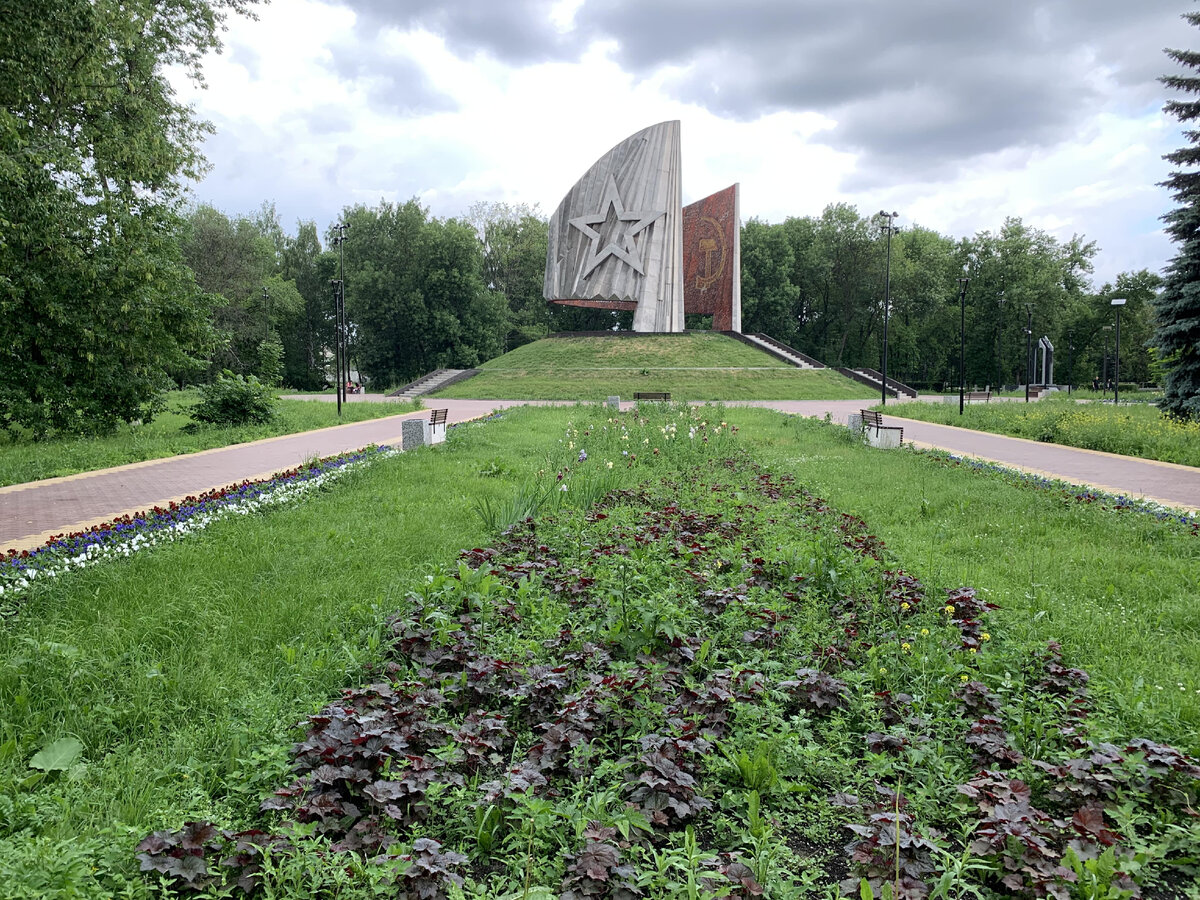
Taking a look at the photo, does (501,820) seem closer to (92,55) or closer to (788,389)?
(92,55)

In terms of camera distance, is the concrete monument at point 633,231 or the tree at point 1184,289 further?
the concrete monument at point 633,231

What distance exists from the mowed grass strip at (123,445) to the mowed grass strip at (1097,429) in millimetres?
16514

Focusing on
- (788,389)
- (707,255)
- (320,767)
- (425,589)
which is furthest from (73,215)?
(707,255)

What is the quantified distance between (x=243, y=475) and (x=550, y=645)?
24.9ft

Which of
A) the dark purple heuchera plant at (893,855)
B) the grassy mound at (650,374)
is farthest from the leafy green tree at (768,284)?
the dark purple heuchera plant at (893,855)

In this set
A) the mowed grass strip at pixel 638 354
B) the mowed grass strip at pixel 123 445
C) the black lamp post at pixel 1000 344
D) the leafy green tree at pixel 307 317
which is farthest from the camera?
the leafy green tree at pixel 307 317

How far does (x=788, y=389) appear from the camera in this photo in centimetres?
3272

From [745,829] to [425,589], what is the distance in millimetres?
2514

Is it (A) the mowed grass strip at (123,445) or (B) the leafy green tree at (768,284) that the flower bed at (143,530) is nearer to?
(A) the mowed grass strip at (123,445)

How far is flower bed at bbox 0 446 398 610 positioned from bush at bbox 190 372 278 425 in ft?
28.7

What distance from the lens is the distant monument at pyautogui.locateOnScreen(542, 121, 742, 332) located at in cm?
4144

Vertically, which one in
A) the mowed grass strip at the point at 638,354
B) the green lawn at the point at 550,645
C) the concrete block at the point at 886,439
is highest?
the mowed grass strip at the point at 638,354

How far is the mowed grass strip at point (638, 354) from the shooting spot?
37.5 meters

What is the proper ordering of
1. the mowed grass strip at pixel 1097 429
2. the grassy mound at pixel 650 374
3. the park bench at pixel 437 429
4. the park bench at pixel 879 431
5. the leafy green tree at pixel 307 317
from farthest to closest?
the leafy green tree at pixel 307 317 → the grassy mound at pixel 650 374 → the park bench at pixel 879 431 → the park bench at pixel 437 429 → the mowed grass strip at pixel 1097 429
